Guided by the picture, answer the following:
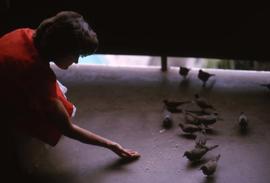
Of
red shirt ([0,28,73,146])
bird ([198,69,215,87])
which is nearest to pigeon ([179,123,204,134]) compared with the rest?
bird ([198,69,215,87])

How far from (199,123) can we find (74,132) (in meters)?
0.76

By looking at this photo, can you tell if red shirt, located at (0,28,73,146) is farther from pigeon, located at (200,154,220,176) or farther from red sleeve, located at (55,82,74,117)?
pigeon, located at (200,154,220,176)

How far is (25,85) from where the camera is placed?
1.89m

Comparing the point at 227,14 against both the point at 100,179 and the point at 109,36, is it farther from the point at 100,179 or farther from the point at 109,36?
the point at 100,179

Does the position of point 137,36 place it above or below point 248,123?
above

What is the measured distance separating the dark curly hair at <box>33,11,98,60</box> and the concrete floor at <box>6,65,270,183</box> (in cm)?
45

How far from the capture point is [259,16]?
2.88 metres

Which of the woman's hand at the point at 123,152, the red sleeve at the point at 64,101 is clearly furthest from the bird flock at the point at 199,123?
the red sleeve at the point at 64,101

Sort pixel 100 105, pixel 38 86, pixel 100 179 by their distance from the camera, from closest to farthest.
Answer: pixel 38 86
pixel 100 179
pixel 100 105

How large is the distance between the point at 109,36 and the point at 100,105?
541mm

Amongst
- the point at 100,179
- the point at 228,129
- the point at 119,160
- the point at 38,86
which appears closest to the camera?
the point at 38,86

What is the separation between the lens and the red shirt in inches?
74.1

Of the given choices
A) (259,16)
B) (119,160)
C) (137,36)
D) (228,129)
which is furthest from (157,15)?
(119,160)

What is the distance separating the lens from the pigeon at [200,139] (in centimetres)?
227
